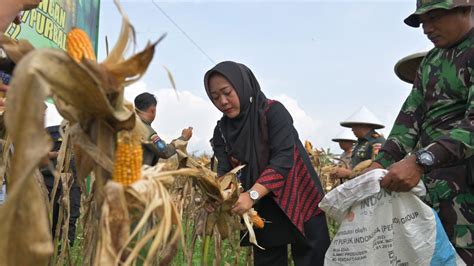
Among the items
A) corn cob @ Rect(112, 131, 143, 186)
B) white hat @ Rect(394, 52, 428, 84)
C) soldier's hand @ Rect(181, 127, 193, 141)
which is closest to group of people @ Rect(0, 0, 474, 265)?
white hat @ Rect(394, 52, 428, 84)

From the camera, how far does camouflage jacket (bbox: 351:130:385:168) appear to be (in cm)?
529

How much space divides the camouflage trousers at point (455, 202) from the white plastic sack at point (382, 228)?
0.10 metres

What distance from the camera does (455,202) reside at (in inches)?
84.7

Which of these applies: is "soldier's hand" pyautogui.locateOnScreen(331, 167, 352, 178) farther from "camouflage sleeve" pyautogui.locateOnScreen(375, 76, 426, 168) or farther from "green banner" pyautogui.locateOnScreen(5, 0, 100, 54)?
"green banner" pyautogui.locateOnScreen(5, 0, 100, 54)

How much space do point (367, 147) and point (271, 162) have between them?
9.98ft

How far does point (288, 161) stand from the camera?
2666 mm

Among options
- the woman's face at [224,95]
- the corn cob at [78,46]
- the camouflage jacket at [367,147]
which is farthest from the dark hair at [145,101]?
the corn cob at [78,46]

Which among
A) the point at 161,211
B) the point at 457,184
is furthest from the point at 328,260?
the point at 161,211

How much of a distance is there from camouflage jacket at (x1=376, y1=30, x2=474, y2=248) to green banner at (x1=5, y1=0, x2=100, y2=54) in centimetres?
331

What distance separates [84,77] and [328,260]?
1.87 metres

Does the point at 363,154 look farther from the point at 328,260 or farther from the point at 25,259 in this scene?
the point at 25,259

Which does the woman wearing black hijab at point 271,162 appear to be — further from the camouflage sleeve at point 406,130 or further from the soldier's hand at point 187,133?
the soldier's hand at point 187,133

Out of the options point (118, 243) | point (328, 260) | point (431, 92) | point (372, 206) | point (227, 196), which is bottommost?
point (328, 260)

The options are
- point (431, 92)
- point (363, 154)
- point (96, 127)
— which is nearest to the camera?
point (96, 127)
